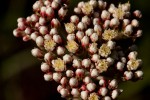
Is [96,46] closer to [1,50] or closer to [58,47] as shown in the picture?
[58,47]

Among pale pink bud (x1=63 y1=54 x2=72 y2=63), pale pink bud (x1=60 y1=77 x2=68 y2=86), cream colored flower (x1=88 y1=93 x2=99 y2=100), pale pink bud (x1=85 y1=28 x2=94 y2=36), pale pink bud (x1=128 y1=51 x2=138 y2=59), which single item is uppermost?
pale pink bud (x1=85 y1=28 x2=94 y2=36)

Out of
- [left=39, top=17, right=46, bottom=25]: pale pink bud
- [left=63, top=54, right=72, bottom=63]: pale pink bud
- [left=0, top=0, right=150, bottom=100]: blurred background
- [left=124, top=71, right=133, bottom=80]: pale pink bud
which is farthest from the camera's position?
[left=0, top=0, right=150, bottom=100]: blurred background

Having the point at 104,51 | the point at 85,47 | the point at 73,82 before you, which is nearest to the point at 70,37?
the point at 85,47

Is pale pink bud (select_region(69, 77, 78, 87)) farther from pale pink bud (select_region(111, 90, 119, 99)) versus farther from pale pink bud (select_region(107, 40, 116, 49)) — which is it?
pale pink bud (select_region(107, 40, 116, 49))

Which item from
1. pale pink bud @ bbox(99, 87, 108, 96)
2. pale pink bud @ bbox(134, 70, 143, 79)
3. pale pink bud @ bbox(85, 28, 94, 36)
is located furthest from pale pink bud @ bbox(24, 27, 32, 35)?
pale pink bud @ bbox(134, 70, 143, 79)


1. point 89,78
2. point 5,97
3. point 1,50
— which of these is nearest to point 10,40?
point 1,50

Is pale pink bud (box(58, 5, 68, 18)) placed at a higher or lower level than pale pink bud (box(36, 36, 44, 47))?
higher

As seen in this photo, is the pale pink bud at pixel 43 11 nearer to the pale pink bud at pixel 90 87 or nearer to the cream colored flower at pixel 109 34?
the cream colored flower at pixel 109 34
